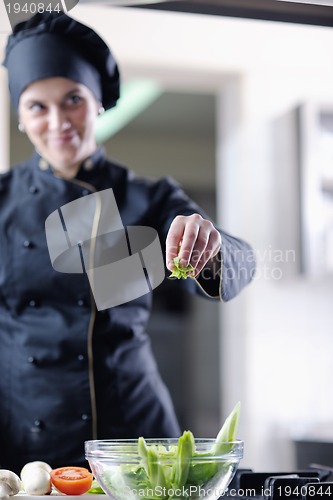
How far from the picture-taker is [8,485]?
101cm

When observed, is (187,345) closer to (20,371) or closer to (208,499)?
(20,371)

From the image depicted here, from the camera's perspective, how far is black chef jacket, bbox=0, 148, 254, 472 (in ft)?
5.24

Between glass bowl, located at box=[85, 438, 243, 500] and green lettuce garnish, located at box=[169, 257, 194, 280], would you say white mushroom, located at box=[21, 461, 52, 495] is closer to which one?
glass bowl, located at box=[85, 438, 243, 500]

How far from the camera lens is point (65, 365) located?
161 centimetres

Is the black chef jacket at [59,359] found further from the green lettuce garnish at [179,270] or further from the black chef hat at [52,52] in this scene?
the green lettuce garnish at [179,270]

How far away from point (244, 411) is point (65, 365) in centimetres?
169

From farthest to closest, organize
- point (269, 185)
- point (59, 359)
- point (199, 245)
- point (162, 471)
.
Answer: point (269, 185) < point (59, 359) < point (199, 245) < point (162, 471)

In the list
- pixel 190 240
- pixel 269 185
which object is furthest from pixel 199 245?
pixel 269 185

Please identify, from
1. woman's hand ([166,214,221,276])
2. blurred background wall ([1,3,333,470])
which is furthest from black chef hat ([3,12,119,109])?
blurred background wall ([1,3,333,470])

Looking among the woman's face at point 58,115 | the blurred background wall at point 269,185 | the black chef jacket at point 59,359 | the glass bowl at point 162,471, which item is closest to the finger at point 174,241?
the glass bowl at point 162,471

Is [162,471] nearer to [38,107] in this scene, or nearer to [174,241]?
[174,241]

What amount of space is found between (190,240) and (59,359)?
0.58 metres

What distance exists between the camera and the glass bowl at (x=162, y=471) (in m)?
0.94

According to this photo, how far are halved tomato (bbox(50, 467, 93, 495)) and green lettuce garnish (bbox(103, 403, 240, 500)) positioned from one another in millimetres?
95
